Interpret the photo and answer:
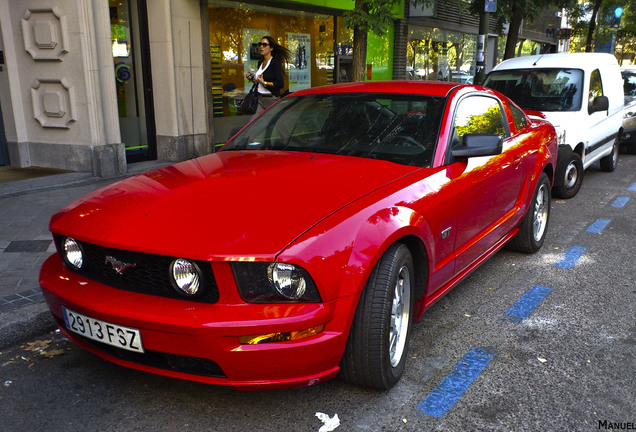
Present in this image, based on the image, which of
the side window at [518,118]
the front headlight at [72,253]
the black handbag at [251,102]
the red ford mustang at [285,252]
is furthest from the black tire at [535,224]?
the black handbag at [251,102]

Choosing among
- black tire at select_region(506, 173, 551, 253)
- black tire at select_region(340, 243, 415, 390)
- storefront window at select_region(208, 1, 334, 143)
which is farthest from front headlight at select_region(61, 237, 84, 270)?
storefront window at select_region(208, 1, 334, 143)

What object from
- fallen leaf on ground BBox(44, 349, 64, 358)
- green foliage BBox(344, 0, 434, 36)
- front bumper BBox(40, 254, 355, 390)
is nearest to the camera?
front bumper BBox(40, 254, 355, 390)

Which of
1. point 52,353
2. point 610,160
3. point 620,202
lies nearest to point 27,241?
point 52,353

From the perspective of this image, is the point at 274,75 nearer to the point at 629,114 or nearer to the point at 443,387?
Result: the point at 443,387

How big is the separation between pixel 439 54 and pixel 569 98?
11.8 meters

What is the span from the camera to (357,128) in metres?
3.88

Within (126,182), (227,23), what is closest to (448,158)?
(126,182)

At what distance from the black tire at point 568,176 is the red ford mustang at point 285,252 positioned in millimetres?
3968

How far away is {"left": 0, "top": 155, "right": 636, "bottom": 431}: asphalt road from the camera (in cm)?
275

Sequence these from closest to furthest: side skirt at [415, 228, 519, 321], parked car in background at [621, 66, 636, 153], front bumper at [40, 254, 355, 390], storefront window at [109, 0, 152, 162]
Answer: front bumper at [40, 254, 355, 390]
side skirt at [415, 228, 519, 321]
storefront window at [109, 0, 152, 162]
parked car in background at [621, 66, 636, 153]

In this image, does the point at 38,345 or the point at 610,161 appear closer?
the point at 38,345

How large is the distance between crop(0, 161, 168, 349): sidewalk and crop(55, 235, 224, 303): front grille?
3.84 ft

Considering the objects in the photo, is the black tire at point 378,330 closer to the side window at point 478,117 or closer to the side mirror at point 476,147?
the side mirror at point 476,147

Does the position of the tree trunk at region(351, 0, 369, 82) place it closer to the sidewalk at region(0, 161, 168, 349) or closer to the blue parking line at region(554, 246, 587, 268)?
the sidewalk at region(0, 161, 168, 349)
